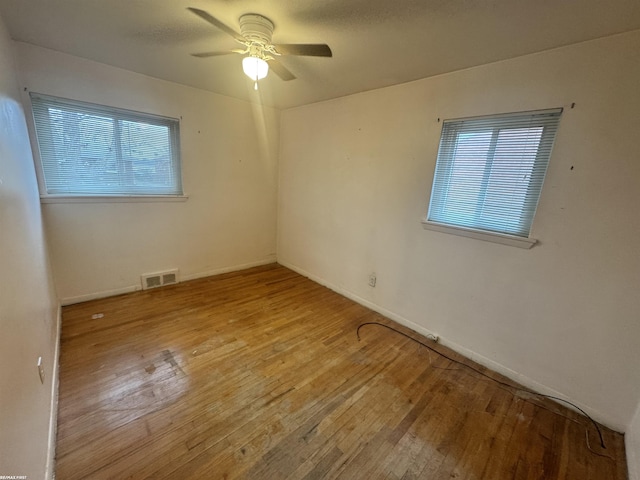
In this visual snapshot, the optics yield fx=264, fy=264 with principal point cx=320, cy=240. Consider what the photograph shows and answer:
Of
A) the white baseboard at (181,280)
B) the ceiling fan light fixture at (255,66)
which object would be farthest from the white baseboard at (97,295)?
the ceiling fan light fixture at (255,66)

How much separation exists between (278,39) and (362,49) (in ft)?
1.97

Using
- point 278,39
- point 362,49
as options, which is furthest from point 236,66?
point 362,49

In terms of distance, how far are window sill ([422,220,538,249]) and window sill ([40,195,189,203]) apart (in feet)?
9.33

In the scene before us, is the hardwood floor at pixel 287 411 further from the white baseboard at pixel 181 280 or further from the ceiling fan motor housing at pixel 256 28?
the ceiling fan motor housing at pixel 256 28

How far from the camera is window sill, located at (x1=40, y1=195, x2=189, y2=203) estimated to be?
97.3 inches

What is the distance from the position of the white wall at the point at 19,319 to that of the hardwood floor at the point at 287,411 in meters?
0.28

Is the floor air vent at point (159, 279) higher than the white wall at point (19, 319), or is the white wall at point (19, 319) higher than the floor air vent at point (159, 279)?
the white wall at point (19, 319)

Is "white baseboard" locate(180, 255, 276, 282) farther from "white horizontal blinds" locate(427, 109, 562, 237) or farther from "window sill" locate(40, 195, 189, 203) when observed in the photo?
"white horizontal blinds" locate(427, 109, 562, 237)

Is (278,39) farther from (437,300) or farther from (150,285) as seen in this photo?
(150,285)

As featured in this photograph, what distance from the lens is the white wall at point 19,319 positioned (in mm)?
926

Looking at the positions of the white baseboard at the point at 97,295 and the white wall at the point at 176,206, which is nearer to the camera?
the white wall at the point at 176,206

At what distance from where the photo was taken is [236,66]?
2383 millimetres

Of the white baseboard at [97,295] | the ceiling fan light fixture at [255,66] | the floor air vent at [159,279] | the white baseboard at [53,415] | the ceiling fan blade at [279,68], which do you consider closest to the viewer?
the white baseboard at [53,415]

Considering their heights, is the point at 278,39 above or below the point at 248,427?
above
